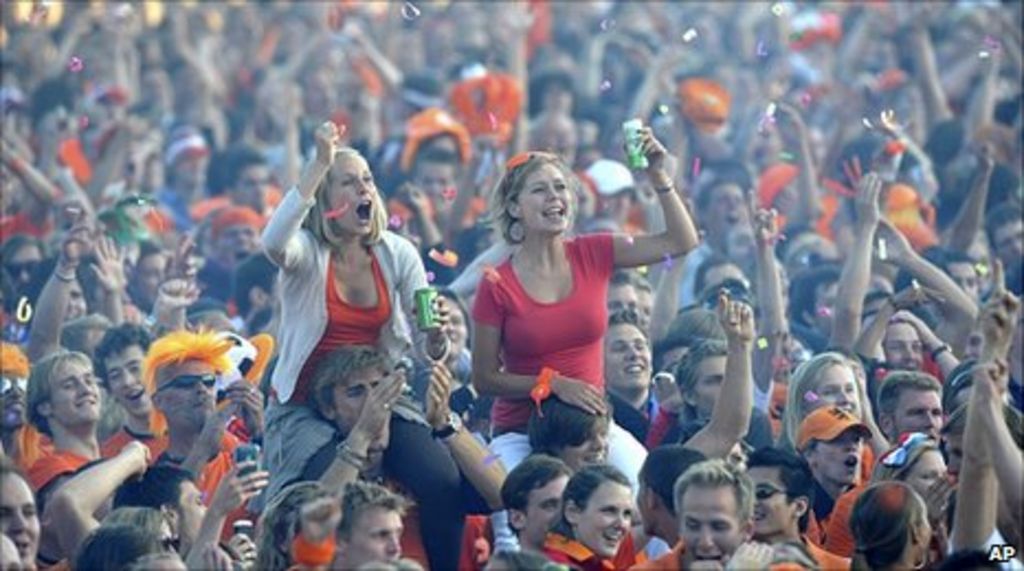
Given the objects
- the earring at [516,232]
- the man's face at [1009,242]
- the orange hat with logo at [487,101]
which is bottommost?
the man's face at [1009,242]

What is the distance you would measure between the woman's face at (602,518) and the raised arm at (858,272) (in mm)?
3335

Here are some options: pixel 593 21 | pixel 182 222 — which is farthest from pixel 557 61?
pixel 182 222

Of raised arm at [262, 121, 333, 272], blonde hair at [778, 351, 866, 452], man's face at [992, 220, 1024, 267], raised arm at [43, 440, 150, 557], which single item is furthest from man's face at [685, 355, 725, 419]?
man's face at [992, 220, 1024, 267]

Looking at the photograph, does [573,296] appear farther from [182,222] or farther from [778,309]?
[182,222]

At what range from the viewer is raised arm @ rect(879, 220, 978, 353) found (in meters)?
13.4

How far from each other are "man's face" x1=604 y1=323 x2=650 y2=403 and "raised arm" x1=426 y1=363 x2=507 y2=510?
76.3 inches

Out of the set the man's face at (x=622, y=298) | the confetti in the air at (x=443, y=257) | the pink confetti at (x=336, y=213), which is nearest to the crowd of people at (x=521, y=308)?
the pink confetti at (x=336, y=213)

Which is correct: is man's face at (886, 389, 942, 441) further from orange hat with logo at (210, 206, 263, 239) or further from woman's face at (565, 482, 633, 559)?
orange hat with logo at (210, 206, 263, 239)

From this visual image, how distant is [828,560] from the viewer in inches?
397

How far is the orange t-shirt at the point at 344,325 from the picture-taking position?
10938 mm

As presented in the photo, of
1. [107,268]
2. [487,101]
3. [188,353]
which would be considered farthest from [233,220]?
[188,353]

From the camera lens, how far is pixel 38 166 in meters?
18.2

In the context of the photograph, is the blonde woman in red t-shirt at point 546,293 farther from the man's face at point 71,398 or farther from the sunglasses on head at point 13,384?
the sunglasses on head at point 13,384

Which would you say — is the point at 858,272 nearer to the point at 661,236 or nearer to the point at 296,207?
the point at 661,236
